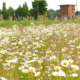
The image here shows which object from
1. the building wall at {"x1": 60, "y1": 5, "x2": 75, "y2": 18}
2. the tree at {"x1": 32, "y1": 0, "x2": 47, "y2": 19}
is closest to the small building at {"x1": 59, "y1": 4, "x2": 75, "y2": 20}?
the building wall at {"x1": 60, "y1": 5, "x2": 75, "y2": 18}

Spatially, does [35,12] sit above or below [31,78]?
above

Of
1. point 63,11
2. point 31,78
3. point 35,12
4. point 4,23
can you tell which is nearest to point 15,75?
point 31,78

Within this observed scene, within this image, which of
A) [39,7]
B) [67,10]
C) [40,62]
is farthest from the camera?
[67,10]

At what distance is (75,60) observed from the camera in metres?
2.38

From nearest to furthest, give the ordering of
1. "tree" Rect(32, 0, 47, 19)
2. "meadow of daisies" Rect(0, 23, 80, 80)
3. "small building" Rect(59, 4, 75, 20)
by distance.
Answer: "meadow of daisies" Rect(0, 23, 80, 80), "tree" Rect(32, 0, 47, 19), "small building" Rect(59, 4, 75, 20)

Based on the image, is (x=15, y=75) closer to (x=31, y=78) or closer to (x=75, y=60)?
(x=31, y=78)

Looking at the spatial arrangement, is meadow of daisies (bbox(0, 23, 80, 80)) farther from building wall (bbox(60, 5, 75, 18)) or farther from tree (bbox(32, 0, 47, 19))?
building wall (bbox(60, 5, 75, 18))

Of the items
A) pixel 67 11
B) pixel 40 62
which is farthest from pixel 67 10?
pixel 40 62

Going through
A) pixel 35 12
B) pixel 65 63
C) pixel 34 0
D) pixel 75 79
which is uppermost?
pixel 34 0

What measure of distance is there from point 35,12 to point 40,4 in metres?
2.40

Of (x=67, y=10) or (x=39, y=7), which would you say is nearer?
(x=39, y=7)

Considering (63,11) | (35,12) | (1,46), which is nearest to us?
(1,46)

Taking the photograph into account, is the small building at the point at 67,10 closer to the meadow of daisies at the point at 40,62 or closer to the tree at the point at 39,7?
the tree at the point at 39,7

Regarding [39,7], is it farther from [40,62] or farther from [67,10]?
[40,62]
